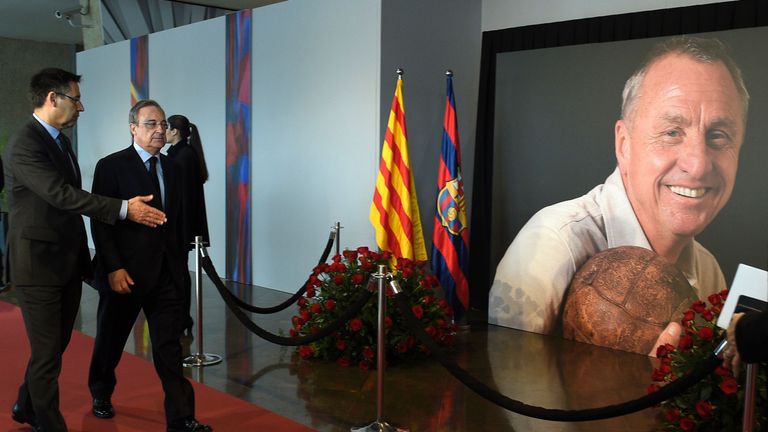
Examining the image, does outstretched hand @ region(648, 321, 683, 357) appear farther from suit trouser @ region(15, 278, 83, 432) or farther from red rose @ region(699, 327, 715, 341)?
suit trouser @ region(15, 278, 83, 432)

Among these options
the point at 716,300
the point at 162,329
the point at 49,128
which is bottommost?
the point at 162,329

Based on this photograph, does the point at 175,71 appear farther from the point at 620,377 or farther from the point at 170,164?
the point at 620,377

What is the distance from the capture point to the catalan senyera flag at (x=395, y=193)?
21.0 feet

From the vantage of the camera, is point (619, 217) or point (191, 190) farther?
point (619, 217)

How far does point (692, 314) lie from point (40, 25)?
13.5m

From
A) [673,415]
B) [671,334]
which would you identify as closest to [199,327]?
[673,415]

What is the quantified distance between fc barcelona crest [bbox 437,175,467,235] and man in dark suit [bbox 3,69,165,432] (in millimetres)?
3243

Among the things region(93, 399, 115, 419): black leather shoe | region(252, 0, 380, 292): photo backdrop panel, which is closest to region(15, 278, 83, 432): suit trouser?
region(93, 399, 115, 419): black leather shoe

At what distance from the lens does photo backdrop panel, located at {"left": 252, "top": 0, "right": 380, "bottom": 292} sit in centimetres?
709

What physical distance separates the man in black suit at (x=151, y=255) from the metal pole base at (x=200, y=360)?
145 cm

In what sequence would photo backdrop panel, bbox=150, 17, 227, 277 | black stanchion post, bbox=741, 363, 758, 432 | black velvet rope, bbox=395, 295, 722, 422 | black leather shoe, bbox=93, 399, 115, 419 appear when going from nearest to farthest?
1. black stanchion post, bbox=741, 363, 758, 432
2. black velvet rope, bbox=395, 295, 722, 422
3. black leather shoe, bbox=93, 399, 115, 419
4. photo backdrop panel, bbox=150, 17, 227, 277

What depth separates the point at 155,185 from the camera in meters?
3.86

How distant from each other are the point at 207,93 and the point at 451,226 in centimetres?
396

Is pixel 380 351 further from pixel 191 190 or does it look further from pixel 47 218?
pixel 191 190
